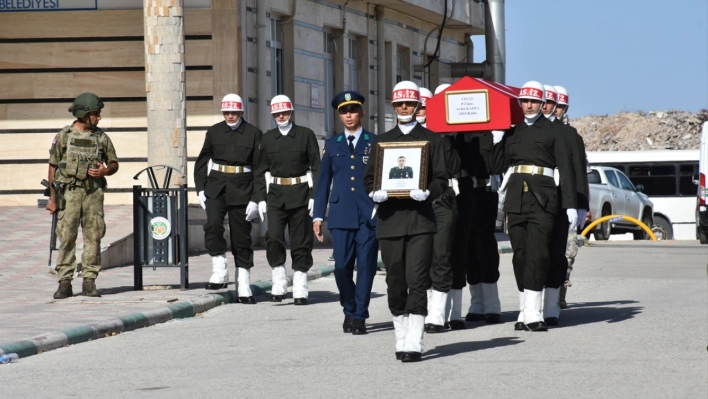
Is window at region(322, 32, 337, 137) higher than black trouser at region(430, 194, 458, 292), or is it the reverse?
window at region(322, 32, 337, 137)

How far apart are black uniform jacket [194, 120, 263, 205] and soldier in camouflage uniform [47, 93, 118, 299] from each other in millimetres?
1238

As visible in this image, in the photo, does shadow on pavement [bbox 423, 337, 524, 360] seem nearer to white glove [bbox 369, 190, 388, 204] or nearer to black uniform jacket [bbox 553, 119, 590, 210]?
white glove [bbox 369, 190, 388, 204]

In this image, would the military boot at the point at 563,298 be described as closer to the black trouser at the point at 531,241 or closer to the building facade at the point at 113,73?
the black trouser at the point at 531,241

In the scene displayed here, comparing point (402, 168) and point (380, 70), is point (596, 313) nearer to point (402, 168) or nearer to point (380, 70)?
point (402, 168)

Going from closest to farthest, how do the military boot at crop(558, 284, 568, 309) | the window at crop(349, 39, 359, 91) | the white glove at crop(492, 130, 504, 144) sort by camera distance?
the white glove at crop(492, 130, 504, 144)
the military boot at crop(558, 284, 568, 309)
the window at crop(349, 39, 359, 91)

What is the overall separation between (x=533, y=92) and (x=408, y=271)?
2508 millimetres

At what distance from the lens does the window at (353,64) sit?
30653 millimetres

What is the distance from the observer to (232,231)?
49.8ft

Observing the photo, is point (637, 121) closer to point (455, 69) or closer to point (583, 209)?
point (455, 69)

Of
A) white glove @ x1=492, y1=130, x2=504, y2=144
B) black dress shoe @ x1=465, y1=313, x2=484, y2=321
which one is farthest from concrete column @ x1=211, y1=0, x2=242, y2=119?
white glove @ x1=492, y1=130, x2=504, y2=144

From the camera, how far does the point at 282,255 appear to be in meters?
14.7

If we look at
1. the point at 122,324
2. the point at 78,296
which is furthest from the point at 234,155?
the point at 122,324

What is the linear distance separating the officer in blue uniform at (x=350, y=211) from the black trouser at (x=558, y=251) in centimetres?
160

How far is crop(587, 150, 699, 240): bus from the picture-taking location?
118 ft
